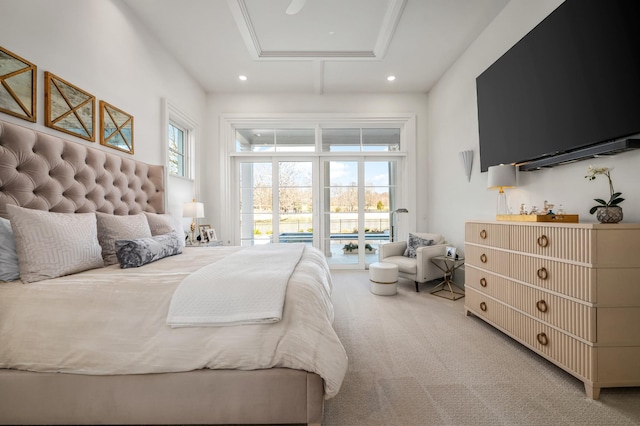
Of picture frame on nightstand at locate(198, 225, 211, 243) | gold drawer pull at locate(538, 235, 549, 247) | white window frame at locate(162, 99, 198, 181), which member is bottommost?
picture frame on nightstand at locate(198, 225, 211, 243)

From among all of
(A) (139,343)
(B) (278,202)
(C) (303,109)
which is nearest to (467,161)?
(C) (303,109)

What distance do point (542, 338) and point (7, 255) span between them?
322 centimetres

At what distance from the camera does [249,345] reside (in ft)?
3.92

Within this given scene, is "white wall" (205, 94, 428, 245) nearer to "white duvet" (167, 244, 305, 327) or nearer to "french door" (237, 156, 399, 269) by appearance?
"french door" (237, 156, 399, 269)

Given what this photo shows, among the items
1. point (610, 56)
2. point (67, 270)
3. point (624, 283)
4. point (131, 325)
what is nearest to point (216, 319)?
point (131, 325)

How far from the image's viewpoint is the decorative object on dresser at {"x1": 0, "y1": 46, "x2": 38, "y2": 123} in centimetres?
161

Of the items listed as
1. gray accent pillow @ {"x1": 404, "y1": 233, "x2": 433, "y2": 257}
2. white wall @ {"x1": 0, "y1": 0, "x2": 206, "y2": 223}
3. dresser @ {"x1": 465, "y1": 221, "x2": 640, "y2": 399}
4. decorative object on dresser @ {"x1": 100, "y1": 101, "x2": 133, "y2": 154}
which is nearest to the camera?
dresser @ {"x1": 465, "y1": 221, "x2": 640, "y2": 399}

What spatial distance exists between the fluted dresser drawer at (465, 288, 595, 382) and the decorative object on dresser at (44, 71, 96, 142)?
3647mm

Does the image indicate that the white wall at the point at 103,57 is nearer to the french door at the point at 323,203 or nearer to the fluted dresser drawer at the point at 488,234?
the french door at the point at 323,203

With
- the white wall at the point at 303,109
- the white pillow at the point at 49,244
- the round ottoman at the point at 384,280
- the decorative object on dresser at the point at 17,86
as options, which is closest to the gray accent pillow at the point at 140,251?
the white pillow at the point at 49,244

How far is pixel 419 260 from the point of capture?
341cm

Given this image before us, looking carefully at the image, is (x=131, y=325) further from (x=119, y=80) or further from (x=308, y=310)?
(x=119, y=80)

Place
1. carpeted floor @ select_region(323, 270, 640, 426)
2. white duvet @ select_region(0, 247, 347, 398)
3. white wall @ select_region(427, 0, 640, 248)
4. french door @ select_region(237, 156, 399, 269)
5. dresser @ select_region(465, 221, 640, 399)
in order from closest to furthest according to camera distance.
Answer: white duvet @ select_region(0, 247, 347, 398) → carpeted floor @ select_region(323, 270, 640, 426) → dresser @ select_region(465, 221, 640, 399) → white wall @ select_region(427, 0, 640, 248) → french door @ select_region(237, 156, 399, 269)

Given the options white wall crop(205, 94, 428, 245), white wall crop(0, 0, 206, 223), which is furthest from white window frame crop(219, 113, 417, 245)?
white wall crop(0, 0, 206, 223)
